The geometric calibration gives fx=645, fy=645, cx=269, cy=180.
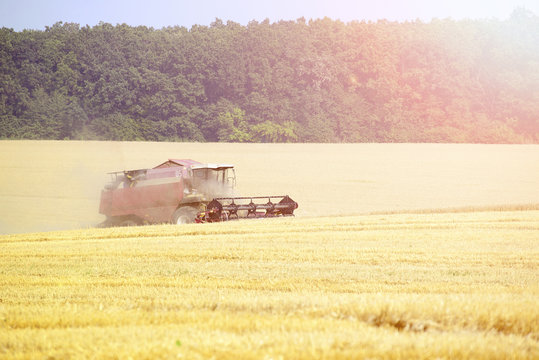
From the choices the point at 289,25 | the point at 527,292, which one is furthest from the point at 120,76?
the point at 527,292

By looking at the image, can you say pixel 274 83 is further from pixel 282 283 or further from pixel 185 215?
pixel 282 283

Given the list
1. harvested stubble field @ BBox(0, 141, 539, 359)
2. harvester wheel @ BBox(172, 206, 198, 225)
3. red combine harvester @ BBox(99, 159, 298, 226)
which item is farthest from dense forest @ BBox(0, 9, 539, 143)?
harvester wheel @ BBox(172, 206, 198, 225)

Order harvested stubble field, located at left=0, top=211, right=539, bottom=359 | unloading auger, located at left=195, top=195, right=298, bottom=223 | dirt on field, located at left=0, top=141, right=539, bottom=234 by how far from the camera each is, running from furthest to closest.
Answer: dirt on field, located at left=0, top=141, right=539, bottom=234 < unloading auger, located at left=195, top=195, right=298, bottom=223 < harvested stubble field, located at left=0, top=211, right=539, bottom=359

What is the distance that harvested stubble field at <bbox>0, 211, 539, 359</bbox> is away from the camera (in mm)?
3758

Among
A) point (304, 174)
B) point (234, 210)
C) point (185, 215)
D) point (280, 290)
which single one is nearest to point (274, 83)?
point (304, 174)

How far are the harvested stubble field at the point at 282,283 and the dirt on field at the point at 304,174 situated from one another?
256 mm

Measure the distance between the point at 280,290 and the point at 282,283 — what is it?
0.43 meters

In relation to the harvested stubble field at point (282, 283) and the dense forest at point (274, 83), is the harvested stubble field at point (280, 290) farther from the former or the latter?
the dense forest at point (274, 83)

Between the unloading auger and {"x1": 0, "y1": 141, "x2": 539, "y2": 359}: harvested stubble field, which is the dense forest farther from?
the unloading auger

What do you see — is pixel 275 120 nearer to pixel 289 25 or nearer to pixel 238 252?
pixel 289 25

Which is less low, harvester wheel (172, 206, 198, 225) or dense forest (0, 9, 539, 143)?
dense forest (0, 9, 539, 143)

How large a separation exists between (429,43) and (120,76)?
76.4 ft

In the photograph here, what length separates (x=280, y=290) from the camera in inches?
281

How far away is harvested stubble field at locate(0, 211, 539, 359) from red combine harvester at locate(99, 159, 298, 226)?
1847mm
